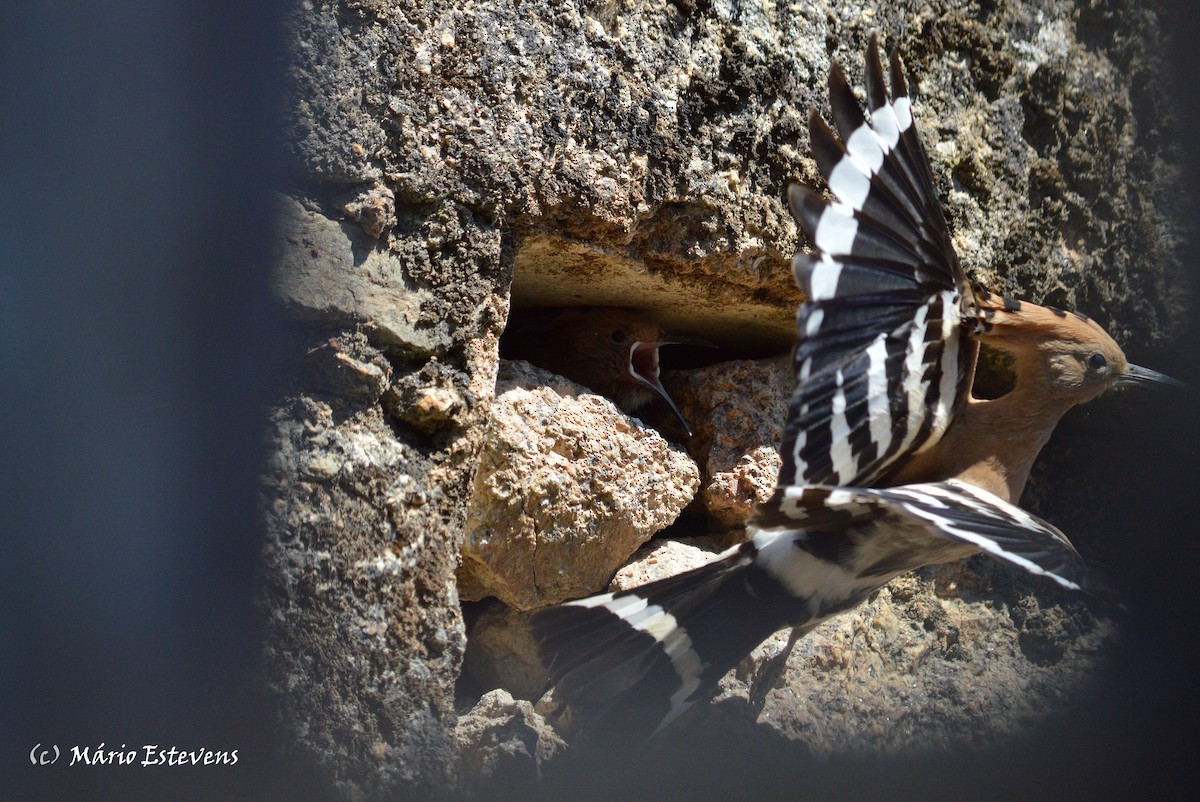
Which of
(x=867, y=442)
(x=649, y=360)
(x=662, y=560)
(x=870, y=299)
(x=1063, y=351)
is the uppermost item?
(x=649, y=360)

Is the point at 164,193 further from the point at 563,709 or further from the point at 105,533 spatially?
the point at 563,709

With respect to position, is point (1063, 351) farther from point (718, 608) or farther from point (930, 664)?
point (718, 608)

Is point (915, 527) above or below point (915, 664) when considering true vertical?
above

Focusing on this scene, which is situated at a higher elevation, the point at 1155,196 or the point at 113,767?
the point at 1155,196

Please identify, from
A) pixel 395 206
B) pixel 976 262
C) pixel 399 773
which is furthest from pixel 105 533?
pixel 976 262

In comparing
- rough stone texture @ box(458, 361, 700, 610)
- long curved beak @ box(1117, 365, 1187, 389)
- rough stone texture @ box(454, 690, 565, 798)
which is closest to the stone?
Answer: rough stone texture @ box(458, 361, 700, 610)

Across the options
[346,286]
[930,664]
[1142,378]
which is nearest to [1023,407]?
[1142,378]

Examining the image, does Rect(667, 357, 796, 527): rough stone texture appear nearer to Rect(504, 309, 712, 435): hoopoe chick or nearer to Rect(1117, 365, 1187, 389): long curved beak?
Rect(504, 309, 712, 435): hoopoe chick
